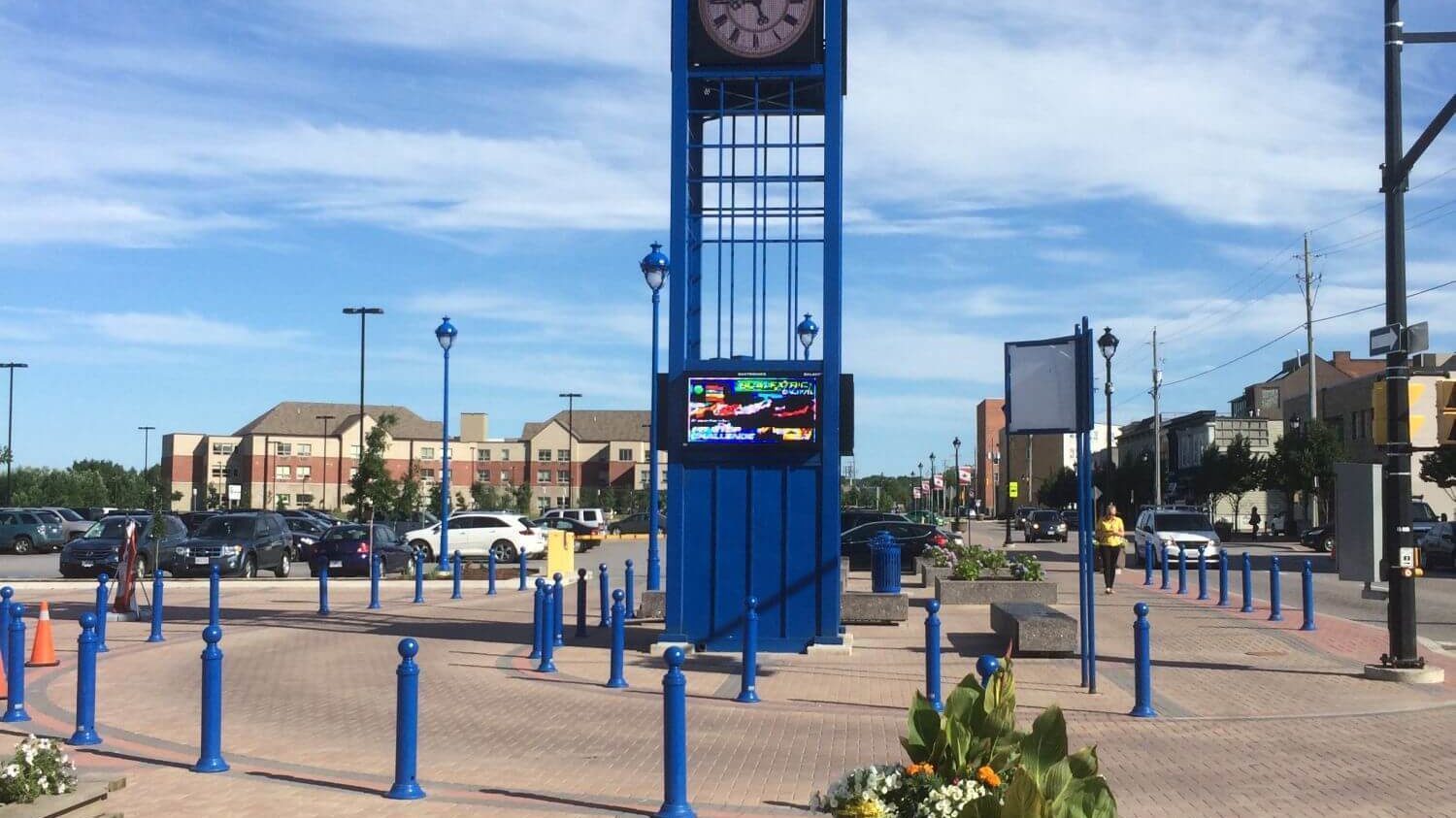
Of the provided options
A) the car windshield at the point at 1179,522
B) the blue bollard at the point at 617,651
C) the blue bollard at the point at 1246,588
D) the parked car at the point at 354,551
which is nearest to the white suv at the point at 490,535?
the parked car at the point at 354,551

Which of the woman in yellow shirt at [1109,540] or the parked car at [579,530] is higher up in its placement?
the woman in yellow shirt at [1109,540]

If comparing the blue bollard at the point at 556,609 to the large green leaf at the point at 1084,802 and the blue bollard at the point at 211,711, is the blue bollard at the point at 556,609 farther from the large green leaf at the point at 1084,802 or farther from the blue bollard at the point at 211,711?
the large green leaf at the point at 1084,802

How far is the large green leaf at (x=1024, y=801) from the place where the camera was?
4.39m

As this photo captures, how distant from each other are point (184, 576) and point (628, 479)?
86226 millimetres

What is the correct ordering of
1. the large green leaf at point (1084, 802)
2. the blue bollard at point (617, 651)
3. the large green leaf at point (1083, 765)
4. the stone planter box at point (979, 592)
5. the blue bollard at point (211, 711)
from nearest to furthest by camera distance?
the large green leaf at point (1084, 802)
the large green leaf at point (1083, 765)
the blue bollard at point (211, 711)
the blue bollard at point (617, 651)
the stone planter box at point (979, 592)

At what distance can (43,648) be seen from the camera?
1527 centimetres

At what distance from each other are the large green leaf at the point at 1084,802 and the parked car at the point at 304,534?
33686 millimetres

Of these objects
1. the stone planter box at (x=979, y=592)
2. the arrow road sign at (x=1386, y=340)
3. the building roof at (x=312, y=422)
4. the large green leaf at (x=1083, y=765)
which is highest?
the building roof at (x=312, y=422)

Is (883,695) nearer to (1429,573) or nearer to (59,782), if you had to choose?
(59,782)

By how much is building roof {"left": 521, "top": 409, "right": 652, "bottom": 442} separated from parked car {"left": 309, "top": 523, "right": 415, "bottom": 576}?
83.3 meters

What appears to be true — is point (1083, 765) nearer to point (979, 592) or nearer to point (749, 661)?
point (749, 661)

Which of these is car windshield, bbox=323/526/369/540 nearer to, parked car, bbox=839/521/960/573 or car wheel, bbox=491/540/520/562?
car wheel, bbox=491/540/520/562

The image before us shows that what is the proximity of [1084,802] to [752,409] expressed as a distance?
11.8 metres

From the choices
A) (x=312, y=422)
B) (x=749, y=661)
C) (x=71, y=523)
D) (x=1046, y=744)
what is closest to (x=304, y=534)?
(x=71, y=523)
